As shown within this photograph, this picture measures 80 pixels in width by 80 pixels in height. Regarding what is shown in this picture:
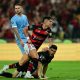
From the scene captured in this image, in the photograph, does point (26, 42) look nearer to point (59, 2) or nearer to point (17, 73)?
point (17, 73)

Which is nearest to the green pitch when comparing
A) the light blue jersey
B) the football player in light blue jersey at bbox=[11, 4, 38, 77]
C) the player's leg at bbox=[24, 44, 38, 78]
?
the player's leg at bbox=[24, 44, 38, 78]

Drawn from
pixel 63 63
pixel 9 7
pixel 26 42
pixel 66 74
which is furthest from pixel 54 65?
pixel 9 7

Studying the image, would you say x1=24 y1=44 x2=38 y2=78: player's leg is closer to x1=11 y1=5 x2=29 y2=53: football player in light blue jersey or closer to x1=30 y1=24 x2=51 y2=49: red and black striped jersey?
x1=30 y1=24 x2=51 y2=49: red and black striped jersey

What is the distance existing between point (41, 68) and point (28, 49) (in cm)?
60

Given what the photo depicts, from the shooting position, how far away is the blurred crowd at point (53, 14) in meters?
22.7

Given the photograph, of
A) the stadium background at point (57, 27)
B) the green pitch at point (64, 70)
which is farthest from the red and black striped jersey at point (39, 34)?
the stadium background at point (57, 27)

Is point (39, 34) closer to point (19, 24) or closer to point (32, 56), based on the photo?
point (32, 56)

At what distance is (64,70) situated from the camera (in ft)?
51.4

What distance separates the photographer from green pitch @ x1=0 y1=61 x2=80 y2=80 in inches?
526

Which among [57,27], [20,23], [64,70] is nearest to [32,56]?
[20,23]

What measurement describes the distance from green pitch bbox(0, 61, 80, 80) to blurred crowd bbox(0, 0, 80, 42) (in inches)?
171

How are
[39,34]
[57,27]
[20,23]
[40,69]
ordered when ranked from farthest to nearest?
[57,27]
[20,23]
[39,34]
[40,69]

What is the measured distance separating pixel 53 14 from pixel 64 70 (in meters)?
8.37

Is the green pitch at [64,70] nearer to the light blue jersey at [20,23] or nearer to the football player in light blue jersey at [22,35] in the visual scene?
the football player in light blue jersey at [22,35]
